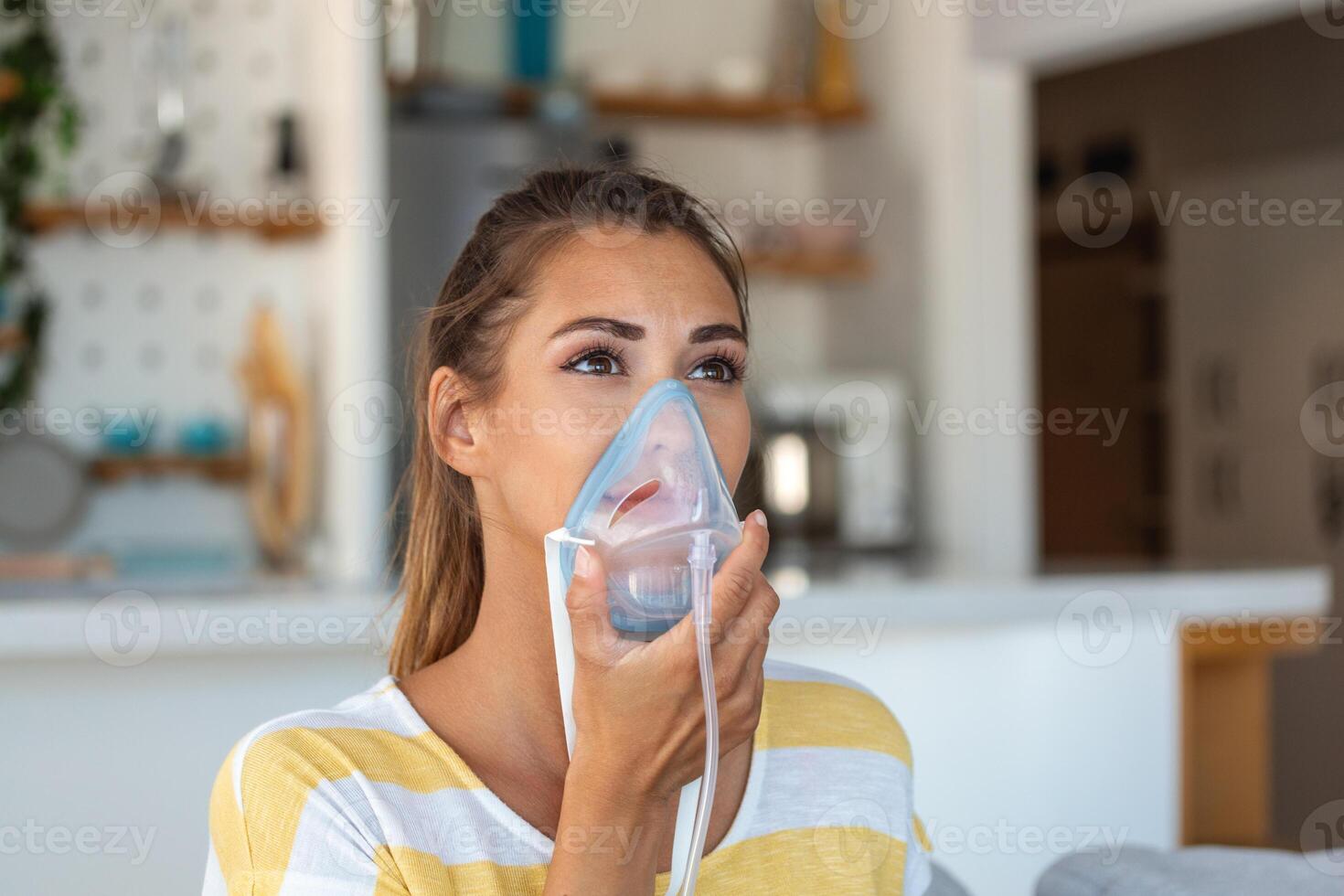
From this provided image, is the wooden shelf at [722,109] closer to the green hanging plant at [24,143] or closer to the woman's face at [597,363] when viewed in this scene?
the green hanging plant at [24,143]

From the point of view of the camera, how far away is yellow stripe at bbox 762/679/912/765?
127cm

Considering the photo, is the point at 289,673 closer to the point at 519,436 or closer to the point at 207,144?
the point at 519,436

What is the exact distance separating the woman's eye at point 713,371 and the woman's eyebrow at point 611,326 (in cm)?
6

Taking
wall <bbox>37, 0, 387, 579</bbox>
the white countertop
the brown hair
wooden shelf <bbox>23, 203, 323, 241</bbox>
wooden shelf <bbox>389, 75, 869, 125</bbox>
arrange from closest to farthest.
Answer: the brown hair, the white countertop, wooden shelf <bbox>23, 203, 323, 241</bbox>, wall <bbox>37, 0, 387, 579</bbox>, wooden shelf <bbox>389, 75, 869, 125</bbox>

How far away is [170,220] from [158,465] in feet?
2.15

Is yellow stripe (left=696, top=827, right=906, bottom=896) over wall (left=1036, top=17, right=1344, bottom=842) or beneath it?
beneath

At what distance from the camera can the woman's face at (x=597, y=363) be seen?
3.54 feet

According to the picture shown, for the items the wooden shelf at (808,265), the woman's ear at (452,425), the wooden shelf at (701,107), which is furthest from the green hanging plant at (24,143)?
→ the woman's ear at (452,425)

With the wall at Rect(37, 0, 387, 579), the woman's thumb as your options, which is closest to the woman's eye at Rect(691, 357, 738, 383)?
the woman's thumb

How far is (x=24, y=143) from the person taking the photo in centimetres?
388

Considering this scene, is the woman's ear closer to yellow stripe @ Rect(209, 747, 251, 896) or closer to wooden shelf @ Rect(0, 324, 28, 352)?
yellow stripe @ Rect(209, 747, 251, 896)

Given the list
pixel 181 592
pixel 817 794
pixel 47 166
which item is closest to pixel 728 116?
pixel 47 166

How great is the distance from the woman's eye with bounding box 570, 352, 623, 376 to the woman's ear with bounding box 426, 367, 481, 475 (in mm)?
134

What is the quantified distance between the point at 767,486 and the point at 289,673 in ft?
7.36
